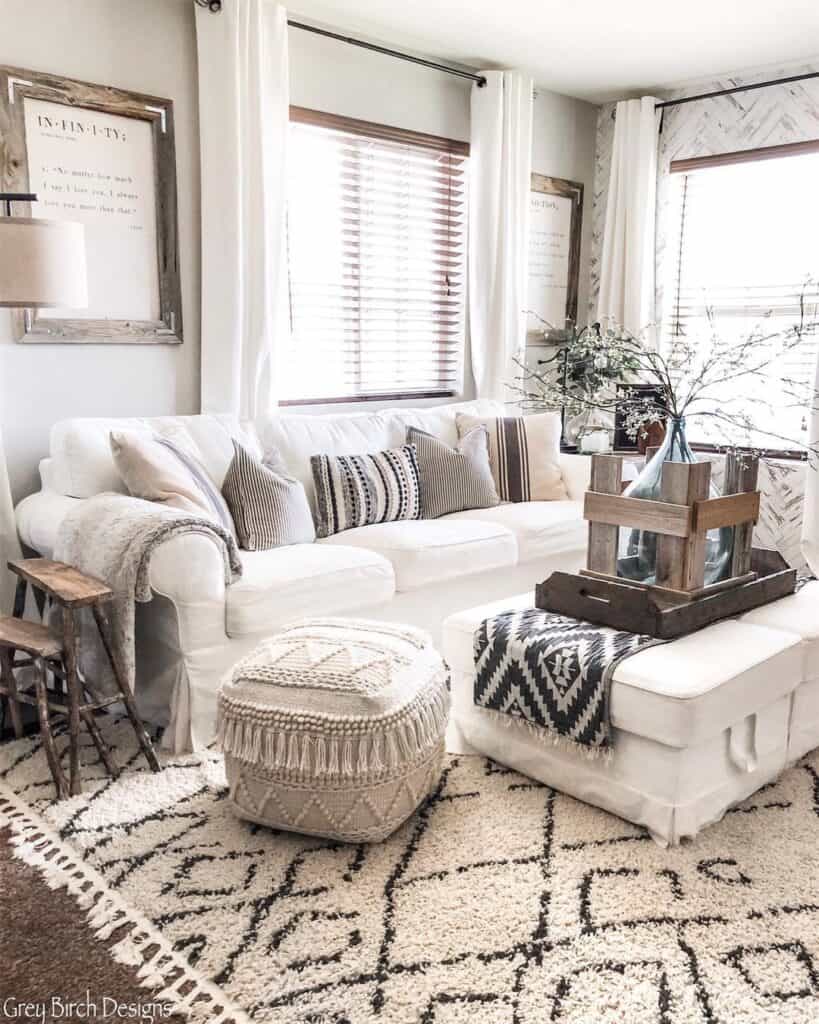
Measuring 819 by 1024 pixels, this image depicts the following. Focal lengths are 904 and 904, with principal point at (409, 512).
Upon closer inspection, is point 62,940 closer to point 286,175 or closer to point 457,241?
point 286,175

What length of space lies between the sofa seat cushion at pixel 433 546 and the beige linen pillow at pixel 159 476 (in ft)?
1.65

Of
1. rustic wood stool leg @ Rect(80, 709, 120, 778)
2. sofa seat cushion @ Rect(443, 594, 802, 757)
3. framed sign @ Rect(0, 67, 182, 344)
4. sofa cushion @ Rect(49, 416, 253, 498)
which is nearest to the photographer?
sofa seat cushion @ Rect(443, 594, 802, 757)

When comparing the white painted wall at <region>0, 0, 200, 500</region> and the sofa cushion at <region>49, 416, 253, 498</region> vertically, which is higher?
the white painted wall at <region>0, 0, 200, 500</region>

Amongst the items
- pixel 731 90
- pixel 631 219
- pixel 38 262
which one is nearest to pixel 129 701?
pixel 38 262

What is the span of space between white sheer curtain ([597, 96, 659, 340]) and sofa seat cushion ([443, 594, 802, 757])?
2.91 metres

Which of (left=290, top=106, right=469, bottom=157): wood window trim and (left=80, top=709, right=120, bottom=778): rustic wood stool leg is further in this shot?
(left=290, top=106, right=469, bottom=157): wood window trim

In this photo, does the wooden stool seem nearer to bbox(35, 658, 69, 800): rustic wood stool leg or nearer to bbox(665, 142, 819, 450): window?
bbox(35, 658, 69, 800): rustic wood stool leg

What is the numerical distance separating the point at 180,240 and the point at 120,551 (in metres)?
1.61

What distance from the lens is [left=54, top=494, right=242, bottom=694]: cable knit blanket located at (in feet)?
8.23

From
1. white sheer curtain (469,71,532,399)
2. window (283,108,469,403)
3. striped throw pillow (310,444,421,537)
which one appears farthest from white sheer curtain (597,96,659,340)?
striped throw pillow (310,444,421,537)

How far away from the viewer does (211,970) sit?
1.69 m

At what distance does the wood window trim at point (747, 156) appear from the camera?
4.45 meters

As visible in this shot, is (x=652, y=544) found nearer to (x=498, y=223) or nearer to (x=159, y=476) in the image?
(x=159, y=476)

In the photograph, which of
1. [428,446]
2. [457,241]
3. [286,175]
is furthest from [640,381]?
[286,175]
